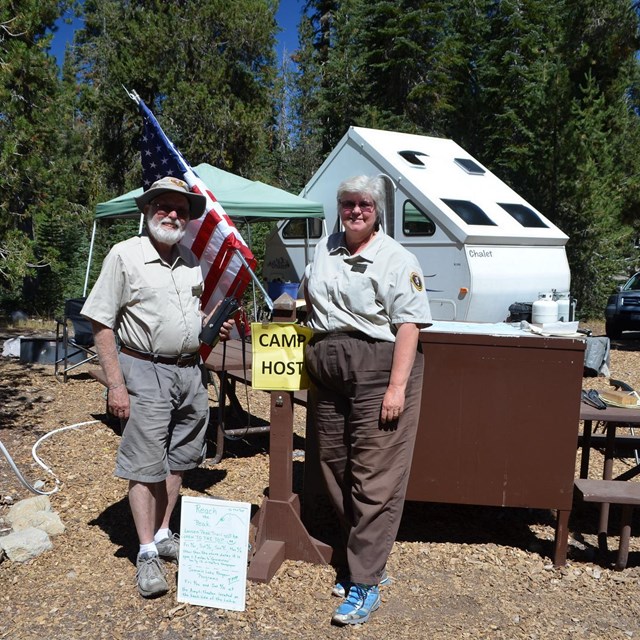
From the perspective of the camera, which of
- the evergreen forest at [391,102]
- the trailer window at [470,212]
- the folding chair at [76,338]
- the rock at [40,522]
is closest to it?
the rock at [40,522]

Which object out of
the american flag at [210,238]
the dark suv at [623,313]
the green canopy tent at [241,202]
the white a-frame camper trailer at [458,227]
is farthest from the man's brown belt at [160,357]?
the dark suv at [623,313]

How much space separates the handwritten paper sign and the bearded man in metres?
0.17

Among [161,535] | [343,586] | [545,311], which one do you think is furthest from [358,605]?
[545,311]

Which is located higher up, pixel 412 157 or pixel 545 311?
pixel 412 157

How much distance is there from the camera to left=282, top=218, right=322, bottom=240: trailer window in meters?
12.1

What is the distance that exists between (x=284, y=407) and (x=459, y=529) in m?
1.40

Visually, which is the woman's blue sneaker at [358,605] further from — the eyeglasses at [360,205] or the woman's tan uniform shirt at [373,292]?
the eyeglasses at [360,205]

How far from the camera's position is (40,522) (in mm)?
3988

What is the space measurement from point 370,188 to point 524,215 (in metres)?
7.60

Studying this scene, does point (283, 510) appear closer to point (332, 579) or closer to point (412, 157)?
point (332, 579)

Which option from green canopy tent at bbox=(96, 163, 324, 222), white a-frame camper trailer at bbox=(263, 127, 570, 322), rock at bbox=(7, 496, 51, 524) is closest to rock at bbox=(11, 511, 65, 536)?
rock at bbox=(7, 496, 51, 524)

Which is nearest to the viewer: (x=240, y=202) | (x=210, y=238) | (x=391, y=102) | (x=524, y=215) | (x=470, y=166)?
(x=210, y=238)

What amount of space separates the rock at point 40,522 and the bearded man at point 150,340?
0.83 metres

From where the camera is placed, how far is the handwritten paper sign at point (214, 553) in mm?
3227
